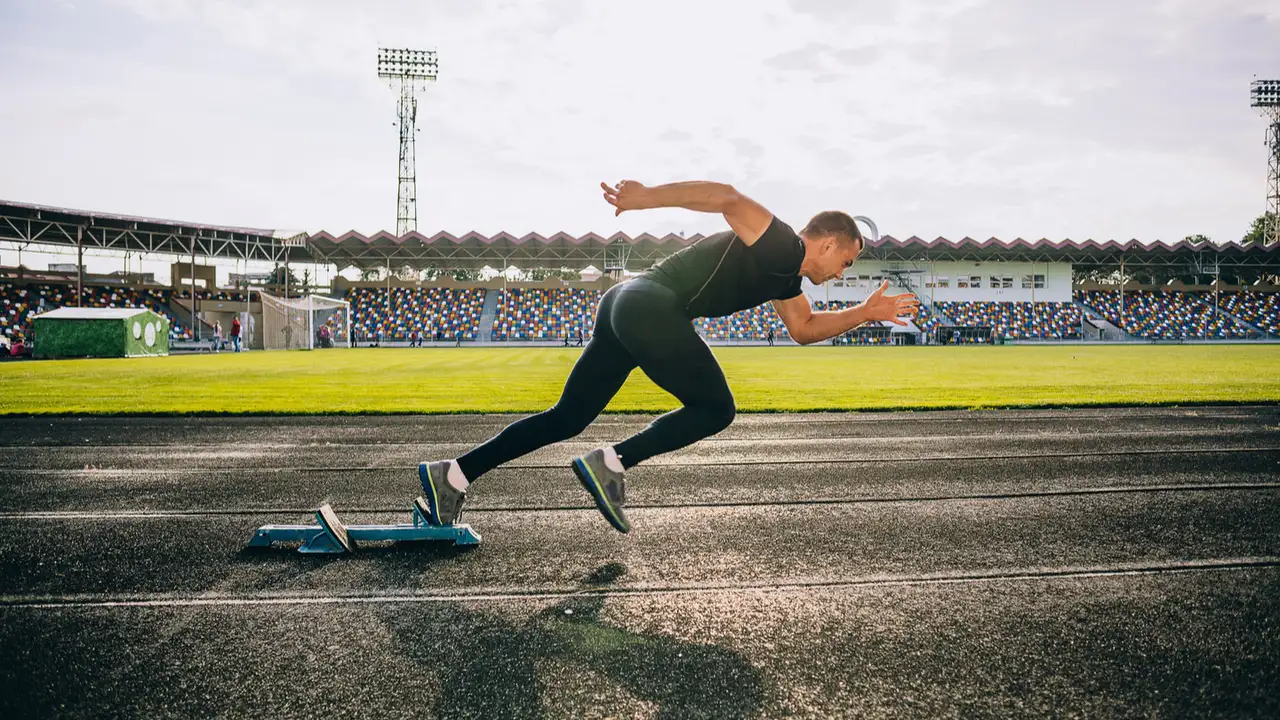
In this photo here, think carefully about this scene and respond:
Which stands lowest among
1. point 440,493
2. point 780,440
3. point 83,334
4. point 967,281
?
point 83,334

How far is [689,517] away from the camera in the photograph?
4441mm

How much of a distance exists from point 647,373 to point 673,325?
33 centimetres

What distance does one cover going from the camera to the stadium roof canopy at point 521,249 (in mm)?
45719

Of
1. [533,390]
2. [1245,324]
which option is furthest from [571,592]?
[1245,324]

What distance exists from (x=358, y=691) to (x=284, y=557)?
1730 mm

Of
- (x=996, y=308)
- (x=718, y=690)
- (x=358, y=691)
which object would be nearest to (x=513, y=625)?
(x=358, y=691)

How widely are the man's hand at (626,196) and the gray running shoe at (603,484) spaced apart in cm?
115

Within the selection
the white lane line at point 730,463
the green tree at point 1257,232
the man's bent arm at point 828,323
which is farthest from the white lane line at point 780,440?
the green tree at point 1257,232

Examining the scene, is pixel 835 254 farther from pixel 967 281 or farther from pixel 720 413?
Answer: pixel 967 281

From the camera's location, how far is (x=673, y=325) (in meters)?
3.45

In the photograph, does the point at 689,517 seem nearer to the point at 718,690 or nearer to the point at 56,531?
the point at 718,690

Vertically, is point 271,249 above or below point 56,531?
above

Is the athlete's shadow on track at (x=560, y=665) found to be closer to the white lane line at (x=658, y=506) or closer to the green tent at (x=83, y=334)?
the white lane line at (x=658, y=506)

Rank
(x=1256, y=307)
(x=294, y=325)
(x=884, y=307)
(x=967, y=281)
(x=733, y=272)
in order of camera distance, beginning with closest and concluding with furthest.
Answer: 1. (x=733, y=272)
2. (x=884, y=307)
3. (x=294, y=325)
4. (x=1256, y=307)
5. (x=967, y=281)
